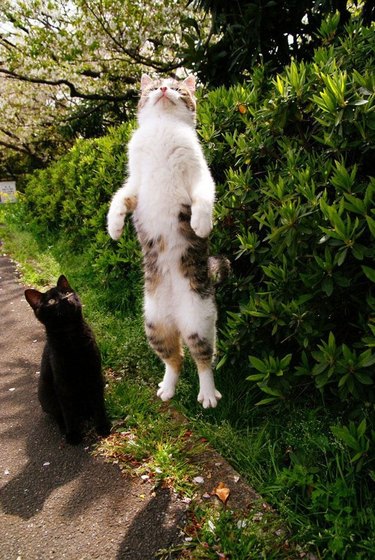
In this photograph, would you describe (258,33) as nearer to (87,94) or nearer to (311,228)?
(311,228)

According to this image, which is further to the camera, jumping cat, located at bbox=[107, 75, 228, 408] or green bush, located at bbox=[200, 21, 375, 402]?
jumping cat, located at bbox=[107, 75, 228, 408]

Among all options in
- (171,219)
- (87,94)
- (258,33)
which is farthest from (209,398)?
(87,94)

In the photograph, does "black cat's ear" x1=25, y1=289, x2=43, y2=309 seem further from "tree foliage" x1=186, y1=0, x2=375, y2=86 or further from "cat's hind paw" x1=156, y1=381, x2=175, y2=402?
"tree foliage" x1=186, y1=0, x2=375, y2=86

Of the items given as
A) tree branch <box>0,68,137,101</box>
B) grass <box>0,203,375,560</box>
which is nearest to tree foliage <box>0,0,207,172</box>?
tree branch <box>0,68,137,101</box>

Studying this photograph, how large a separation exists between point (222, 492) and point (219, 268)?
1.47 metres

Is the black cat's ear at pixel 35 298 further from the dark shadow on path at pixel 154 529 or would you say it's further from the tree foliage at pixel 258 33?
the tree foliage at pixel 258 33

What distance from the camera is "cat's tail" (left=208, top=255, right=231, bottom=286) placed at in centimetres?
305

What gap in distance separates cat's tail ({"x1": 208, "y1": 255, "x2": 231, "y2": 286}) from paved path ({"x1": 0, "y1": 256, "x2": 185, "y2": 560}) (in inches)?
56.9

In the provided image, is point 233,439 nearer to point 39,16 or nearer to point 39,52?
point 39,52

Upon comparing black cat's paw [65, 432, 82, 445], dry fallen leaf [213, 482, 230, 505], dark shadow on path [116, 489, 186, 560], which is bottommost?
dark shadow on path [116, 489, 186, 560]

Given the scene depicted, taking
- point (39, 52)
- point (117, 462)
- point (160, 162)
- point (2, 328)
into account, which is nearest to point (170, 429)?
point (117, 462)

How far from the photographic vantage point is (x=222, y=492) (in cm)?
233

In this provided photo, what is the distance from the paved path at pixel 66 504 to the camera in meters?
2.19

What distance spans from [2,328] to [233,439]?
3597 millimetres
